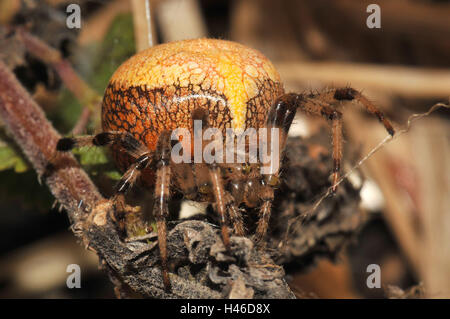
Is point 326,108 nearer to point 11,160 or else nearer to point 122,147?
point 122,147

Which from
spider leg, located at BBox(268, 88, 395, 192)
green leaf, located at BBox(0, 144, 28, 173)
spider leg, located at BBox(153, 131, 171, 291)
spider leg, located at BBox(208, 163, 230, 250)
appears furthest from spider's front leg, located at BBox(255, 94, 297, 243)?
green leaf, located at BBox(0, 144, 28, 173)

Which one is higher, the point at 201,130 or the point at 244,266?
the point at 201,130

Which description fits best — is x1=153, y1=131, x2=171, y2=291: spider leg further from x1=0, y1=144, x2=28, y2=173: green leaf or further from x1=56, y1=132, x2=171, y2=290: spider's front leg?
x1=0, y1=144, x2=28, y2=173: green leaf

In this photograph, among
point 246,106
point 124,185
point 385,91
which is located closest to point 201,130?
point 246,106

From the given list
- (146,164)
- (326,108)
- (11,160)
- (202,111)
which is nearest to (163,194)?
(146,164)

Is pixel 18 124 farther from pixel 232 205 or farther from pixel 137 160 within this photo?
pixel 232 205
